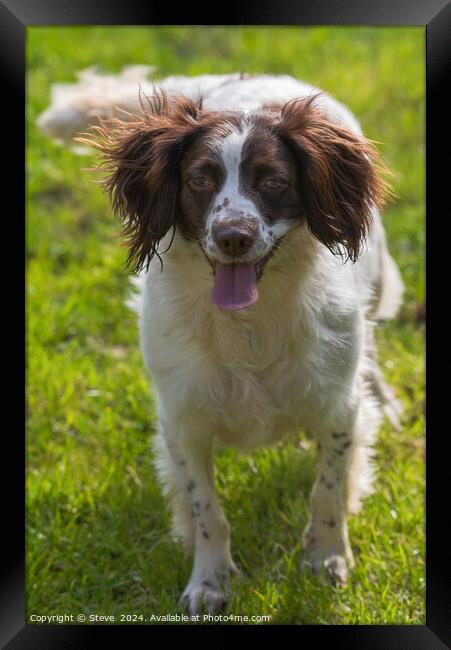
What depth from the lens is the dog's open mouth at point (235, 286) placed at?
11.7 feet

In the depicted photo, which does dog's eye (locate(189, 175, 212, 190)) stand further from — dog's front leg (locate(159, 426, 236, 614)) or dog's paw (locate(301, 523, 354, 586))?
dog's paw (locate(301, 523, 354, 586))

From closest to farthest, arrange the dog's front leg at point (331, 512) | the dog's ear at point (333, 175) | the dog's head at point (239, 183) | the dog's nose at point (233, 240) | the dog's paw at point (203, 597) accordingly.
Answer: the dog's nose at point (233, 240)
the dog's head at point (239, 183)
the dog's ear at point (333, 175)
the dog's paw at point (203, 597)
the dog's front leg at point (331, 512)

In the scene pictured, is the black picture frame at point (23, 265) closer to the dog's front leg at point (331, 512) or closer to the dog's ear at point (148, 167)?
the dog's ear at point (148, 167)

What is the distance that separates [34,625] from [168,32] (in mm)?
6233

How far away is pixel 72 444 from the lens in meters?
5.27

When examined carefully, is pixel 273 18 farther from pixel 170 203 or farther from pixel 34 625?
pixel 34 625

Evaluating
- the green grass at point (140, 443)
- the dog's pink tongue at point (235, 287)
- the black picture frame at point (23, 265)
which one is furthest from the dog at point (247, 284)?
the black picture frame at point (23, 265)

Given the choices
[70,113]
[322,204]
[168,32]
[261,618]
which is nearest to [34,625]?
[261,618]

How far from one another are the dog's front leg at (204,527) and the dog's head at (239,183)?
0.90 meters

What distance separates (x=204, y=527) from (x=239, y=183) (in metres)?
1.54

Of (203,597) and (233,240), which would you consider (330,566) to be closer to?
(203,597)

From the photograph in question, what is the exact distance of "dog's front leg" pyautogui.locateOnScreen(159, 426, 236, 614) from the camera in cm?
429

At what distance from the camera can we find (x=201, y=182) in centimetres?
360

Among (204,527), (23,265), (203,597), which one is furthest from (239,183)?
(203,597)
